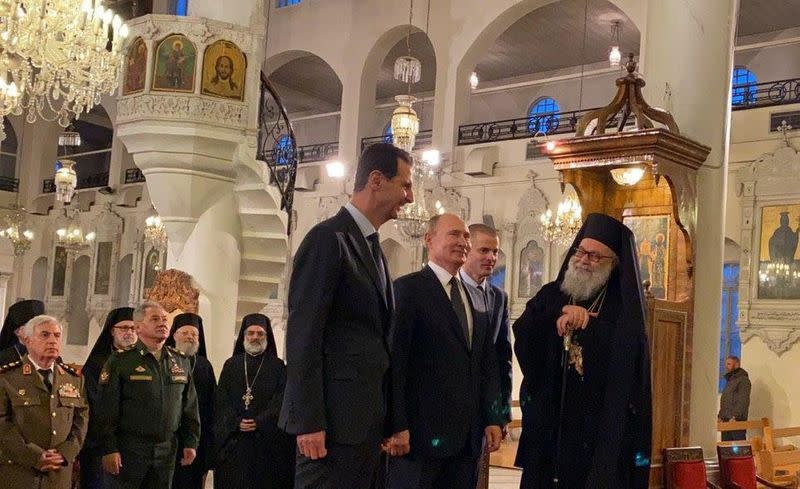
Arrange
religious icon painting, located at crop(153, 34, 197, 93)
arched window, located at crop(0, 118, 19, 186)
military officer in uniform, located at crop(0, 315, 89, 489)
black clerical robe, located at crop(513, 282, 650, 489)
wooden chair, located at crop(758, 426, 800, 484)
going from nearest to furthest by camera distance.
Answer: black clerical robe, located at crop(513, 282, 650, 489) < military officer in uniform, located at crop(0, 315, 89, 489) < religious icon painting, located at crop(153, 34, 197, 93) < wooden chair, located at crop(758, 426, 800, 484) < arched window, located at crop(0, 118, 19, 186)

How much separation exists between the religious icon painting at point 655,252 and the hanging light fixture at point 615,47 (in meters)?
12.0

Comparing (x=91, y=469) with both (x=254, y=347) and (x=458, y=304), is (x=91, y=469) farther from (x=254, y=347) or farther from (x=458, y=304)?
(x=458, y=304)

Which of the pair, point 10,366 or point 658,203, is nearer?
point 10,366

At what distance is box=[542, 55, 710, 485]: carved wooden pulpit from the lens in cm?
654

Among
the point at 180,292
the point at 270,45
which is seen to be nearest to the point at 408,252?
the point at 270,45

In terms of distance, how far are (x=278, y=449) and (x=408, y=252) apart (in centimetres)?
1292

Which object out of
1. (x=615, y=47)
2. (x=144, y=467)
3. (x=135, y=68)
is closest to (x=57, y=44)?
(x=135, y=68)

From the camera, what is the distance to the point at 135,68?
8969mm

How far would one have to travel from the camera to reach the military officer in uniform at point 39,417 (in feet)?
17.0

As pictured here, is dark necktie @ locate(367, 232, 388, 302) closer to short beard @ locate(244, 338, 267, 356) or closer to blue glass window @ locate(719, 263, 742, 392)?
short beard @ locate(244, 338, 267, 356)

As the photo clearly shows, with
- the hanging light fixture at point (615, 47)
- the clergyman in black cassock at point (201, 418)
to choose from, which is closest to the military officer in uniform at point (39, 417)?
the clergyman in black cassock at point (201, 418)

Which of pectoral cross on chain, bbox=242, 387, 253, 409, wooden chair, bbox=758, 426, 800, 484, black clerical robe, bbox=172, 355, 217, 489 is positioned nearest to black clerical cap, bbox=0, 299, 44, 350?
black clerical robe, bbox=172, 355, 217, 489

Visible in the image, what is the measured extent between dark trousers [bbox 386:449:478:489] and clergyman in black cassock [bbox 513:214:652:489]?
39cm

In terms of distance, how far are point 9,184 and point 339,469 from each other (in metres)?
24.3
